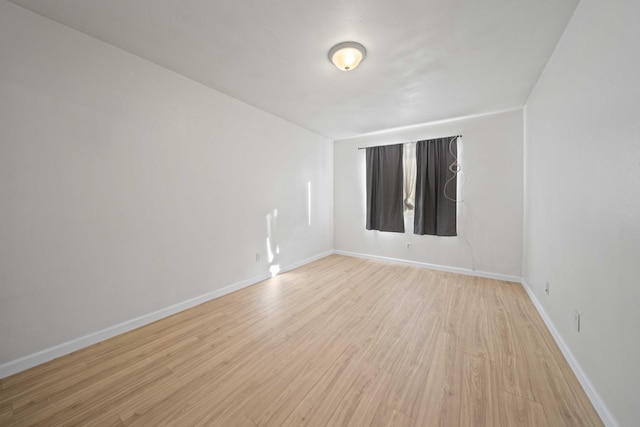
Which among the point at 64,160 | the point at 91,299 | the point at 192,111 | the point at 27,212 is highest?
the point at 192,111

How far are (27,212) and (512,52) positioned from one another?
164 inches

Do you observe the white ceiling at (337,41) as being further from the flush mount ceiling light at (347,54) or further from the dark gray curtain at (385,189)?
the dark gray curtain at (385,189)

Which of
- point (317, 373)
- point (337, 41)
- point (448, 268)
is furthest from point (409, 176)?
point (317, 373)

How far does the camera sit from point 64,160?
1780 mm

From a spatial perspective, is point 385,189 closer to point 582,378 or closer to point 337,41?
point 337,41

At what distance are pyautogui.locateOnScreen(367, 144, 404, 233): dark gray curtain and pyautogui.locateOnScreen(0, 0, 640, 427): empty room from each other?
1293 millimetres

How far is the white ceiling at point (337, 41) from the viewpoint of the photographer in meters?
1.57

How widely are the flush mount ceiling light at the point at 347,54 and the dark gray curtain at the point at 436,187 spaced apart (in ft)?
7.95

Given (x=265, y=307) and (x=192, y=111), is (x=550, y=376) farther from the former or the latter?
(x=192, y=111)

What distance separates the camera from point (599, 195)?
1.30 meters

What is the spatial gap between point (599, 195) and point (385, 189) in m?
3.19

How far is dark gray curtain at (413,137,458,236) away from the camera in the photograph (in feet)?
12.3

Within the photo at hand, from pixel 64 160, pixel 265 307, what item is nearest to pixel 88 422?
pixel 265 307

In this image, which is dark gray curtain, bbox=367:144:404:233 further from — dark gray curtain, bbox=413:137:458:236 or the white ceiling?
the white ceiling
